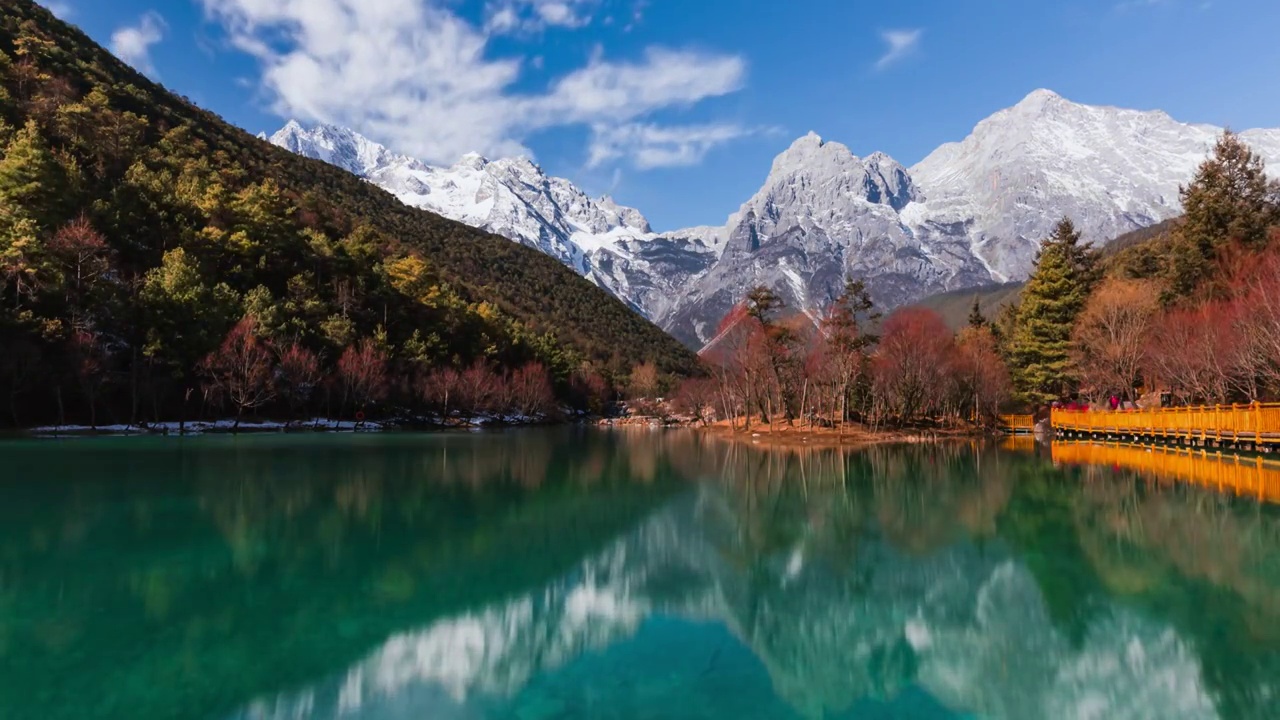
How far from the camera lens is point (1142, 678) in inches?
280

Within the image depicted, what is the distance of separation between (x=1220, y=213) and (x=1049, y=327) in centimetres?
1197

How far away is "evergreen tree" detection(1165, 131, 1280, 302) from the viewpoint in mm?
43375

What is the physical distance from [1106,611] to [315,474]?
22134 millimetres

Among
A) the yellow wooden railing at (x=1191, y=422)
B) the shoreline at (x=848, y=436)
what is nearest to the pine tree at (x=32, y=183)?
the shoreline at (x=848, y=436)

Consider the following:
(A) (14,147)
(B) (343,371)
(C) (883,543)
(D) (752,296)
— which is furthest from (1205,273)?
(A) (14,147)

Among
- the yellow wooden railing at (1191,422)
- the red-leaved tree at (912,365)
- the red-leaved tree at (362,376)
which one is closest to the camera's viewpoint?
the yellow wooden railing at (1191,422)

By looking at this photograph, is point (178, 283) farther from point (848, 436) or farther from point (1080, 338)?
point (1080, 338)

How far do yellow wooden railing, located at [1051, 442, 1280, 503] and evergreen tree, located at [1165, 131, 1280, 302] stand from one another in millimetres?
15963

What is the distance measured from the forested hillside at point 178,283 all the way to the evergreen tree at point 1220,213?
200ft

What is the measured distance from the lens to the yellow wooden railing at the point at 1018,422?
54.6m

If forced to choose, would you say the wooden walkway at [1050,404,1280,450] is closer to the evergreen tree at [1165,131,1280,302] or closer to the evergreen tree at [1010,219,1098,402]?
the evergreen tree at [1010,219,1098,402]

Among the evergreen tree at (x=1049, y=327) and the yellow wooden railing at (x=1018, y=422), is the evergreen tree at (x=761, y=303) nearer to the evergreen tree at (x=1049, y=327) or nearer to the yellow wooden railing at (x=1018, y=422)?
the evergreen tree at (x=1049, y=327)

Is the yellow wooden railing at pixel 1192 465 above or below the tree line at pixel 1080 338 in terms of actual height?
below

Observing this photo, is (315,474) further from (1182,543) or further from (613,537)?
(1182,543)
